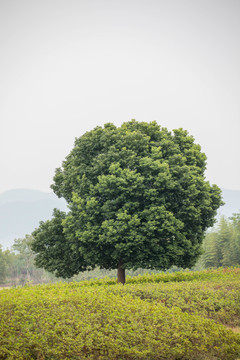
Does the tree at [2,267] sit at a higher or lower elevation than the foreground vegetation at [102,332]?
lower

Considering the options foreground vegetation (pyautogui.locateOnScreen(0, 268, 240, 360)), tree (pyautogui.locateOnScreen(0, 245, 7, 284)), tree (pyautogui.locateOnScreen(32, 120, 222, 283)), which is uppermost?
tree (pyautogui.locateOnScreen(32, 120, 222, 283))

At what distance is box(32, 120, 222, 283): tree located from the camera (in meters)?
17.0

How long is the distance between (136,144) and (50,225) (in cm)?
791

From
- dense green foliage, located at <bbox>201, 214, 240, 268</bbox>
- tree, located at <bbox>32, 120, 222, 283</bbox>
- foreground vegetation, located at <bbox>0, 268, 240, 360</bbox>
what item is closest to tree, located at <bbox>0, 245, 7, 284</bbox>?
dense green foliage, located at <bbox>201, 214, 240, 268</bbox>

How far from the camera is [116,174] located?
58.3ft

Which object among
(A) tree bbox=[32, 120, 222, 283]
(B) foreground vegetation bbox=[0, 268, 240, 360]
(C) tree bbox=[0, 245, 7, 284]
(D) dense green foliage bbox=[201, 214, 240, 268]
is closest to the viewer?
(B) foreground vegetation bbox=[0, 268, 240, 360]

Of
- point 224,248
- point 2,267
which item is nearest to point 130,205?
point 224,248

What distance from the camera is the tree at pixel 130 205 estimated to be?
17031mm

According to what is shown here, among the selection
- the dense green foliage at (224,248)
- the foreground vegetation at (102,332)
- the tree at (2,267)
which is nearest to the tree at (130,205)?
the foreground vegetation at (102,332)

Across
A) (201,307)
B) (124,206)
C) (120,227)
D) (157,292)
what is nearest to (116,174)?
(124,206)

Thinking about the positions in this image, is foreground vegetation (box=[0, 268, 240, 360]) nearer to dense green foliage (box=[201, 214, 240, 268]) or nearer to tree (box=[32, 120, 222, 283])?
tree (box=[32, 120, 222, 283])

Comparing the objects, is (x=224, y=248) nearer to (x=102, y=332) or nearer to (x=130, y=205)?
(x=130, y=205)

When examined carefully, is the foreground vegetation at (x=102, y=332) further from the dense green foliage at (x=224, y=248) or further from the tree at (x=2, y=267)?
the tree at (x=2, y=267)

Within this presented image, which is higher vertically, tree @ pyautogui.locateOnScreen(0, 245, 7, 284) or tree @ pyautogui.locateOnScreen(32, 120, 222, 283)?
tree @ pyautogui.locateOnScreen(32, 120, 222, 283)
